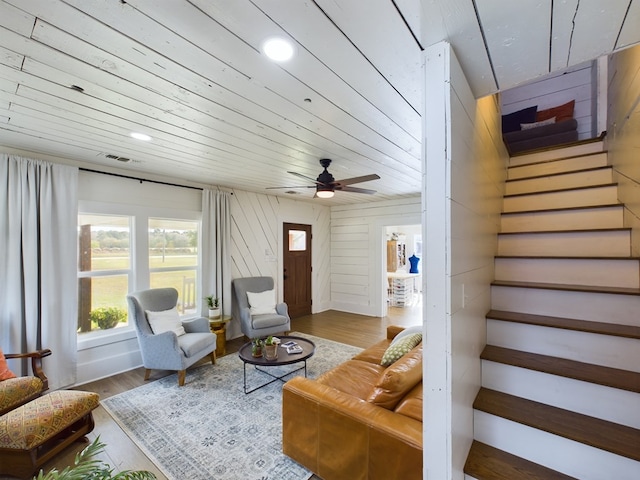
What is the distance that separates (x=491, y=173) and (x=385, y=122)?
862mm

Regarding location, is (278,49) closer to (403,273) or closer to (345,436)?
(345,436)

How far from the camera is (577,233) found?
6.37 feet

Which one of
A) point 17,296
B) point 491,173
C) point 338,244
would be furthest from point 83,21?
point 338,244

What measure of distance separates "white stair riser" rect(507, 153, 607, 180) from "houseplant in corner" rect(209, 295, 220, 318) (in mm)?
4020

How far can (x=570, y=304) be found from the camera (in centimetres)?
164

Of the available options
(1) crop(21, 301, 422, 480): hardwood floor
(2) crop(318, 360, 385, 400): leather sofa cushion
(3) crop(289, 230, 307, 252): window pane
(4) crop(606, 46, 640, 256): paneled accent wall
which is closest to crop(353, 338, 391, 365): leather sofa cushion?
(2) crop(318, 360, 385, 400): leather sofa cushion

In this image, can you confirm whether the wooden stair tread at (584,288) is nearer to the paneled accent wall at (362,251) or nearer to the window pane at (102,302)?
the paneled accent wall at (362,251)

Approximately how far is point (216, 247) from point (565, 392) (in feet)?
13.8

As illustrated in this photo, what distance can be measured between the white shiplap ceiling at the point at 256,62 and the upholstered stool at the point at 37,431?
84.1 inches

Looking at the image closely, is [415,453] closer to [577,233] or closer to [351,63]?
[577,233]

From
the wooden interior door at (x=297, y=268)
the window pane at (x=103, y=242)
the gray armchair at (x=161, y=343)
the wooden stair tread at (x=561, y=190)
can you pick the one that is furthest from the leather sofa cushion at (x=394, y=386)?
the wooden interior door at (x=297, y=268)

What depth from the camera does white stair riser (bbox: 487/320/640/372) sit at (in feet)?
4.44

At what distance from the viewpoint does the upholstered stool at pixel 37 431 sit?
1.84 meters

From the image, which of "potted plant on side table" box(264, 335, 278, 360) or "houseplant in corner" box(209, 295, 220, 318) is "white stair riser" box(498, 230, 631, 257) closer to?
"potted plant on side table" box(264, 335, 278, 360)
